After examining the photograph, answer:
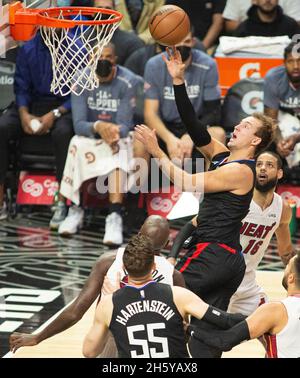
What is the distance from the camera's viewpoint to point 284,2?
34.8 feet

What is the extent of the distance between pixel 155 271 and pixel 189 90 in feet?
15.5

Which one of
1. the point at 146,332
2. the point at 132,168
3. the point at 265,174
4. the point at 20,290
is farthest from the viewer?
the point at 132,168

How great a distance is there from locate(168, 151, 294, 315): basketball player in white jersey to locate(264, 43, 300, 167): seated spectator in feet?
9.09

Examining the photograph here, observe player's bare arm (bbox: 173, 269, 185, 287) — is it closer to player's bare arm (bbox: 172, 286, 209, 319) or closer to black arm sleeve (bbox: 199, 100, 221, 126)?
player's bare arm (bbox: 172, 286, 209, 319)

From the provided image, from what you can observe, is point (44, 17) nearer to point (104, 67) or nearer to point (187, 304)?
point (187, 304)

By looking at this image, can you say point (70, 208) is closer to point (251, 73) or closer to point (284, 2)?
point (251, 73)

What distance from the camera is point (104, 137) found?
9008 millimetres

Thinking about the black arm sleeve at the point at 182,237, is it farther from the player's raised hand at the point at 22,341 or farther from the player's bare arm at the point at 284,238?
the player's raised hand at the point at 22,341

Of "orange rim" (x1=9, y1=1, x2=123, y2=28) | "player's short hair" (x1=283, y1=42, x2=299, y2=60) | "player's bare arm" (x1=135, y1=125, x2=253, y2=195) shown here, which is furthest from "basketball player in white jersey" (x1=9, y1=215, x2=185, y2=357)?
"player's short hair" (x1=283, y1=42, x2=299, y2=60)

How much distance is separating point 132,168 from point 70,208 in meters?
0.76

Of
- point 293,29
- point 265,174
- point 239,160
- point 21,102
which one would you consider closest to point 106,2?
point 21,102

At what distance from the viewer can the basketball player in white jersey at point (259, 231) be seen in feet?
20.2

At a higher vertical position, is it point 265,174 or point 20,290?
point 265,174

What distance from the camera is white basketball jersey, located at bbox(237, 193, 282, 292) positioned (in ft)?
20.3
